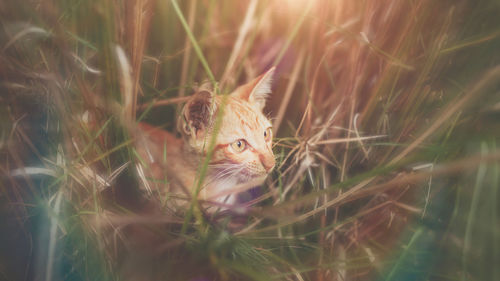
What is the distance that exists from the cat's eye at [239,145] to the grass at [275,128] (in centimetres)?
5

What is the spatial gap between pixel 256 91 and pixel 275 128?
53mm

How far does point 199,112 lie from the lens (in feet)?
1.07

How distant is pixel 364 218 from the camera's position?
14.3 inches

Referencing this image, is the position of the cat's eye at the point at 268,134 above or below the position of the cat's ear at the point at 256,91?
below

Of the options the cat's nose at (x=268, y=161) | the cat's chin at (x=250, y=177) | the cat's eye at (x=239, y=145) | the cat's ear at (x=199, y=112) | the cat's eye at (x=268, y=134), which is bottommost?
the cat's chin at (x=250, y=177)

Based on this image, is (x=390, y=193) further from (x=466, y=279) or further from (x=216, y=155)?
(x=216, y=155)

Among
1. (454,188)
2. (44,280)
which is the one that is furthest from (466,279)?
(44,280)

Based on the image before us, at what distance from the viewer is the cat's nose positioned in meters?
0.35

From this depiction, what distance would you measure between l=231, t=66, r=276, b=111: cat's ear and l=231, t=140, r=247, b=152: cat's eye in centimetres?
5

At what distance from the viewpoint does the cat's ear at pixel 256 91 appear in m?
0.36

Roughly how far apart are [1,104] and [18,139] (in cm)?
4

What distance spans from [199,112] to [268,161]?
94 millimetres

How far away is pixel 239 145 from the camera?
1.22 feet

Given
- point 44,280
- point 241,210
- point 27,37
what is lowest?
point 44,280
